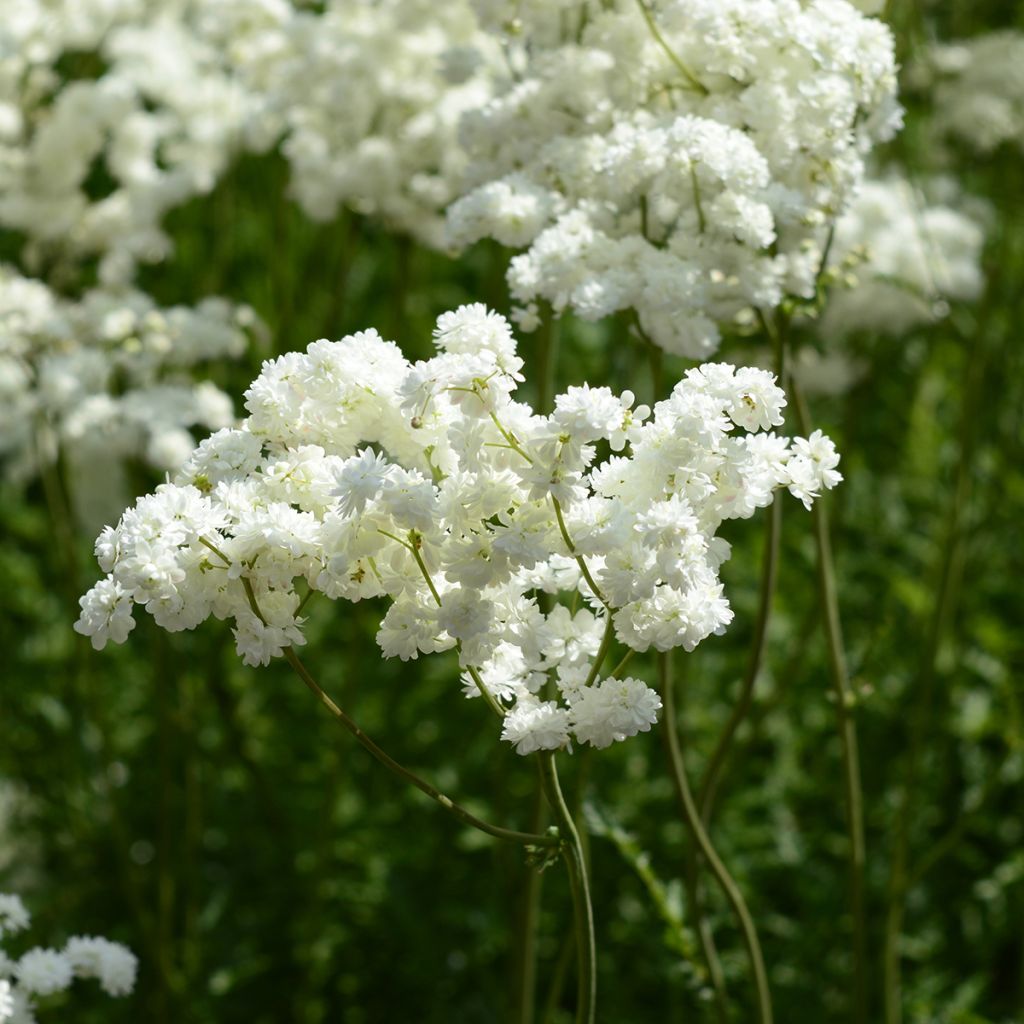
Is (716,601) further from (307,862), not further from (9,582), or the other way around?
(9,582)

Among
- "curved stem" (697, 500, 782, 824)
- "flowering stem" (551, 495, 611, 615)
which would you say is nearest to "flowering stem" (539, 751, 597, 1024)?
"flowering stem" (551, 495, 611, 615)

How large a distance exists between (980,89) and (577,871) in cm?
414

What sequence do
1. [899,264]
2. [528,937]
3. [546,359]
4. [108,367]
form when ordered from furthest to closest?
[899,264] → [108,367] → [546,359] → [528,937]

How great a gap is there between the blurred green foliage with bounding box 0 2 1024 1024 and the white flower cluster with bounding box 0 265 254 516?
338mm

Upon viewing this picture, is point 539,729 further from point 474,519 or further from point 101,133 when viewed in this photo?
point 101,133

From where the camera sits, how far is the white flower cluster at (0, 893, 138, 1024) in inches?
95.6

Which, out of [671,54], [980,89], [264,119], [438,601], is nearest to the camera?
[438,601]

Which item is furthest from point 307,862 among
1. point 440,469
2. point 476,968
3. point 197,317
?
point 440,469

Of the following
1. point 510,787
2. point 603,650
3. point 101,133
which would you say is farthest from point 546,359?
point 101,133

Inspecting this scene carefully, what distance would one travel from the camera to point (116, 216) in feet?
15.0

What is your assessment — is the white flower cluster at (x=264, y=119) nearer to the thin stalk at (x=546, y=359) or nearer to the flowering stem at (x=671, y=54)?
the thin stalk at (x=546, y=359)

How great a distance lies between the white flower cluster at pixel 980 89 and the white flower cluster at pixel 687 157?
6.93ft

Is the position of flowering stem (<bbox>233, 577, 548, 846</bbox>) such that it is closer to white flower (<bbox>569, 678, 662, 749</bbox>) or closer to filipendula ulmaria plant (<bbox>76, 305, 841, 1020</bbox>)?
filipendula ulmaria plant (<bbox>76, 305, 841, 1020</bbox>)

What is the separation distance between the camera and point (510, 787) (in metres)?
4.93
